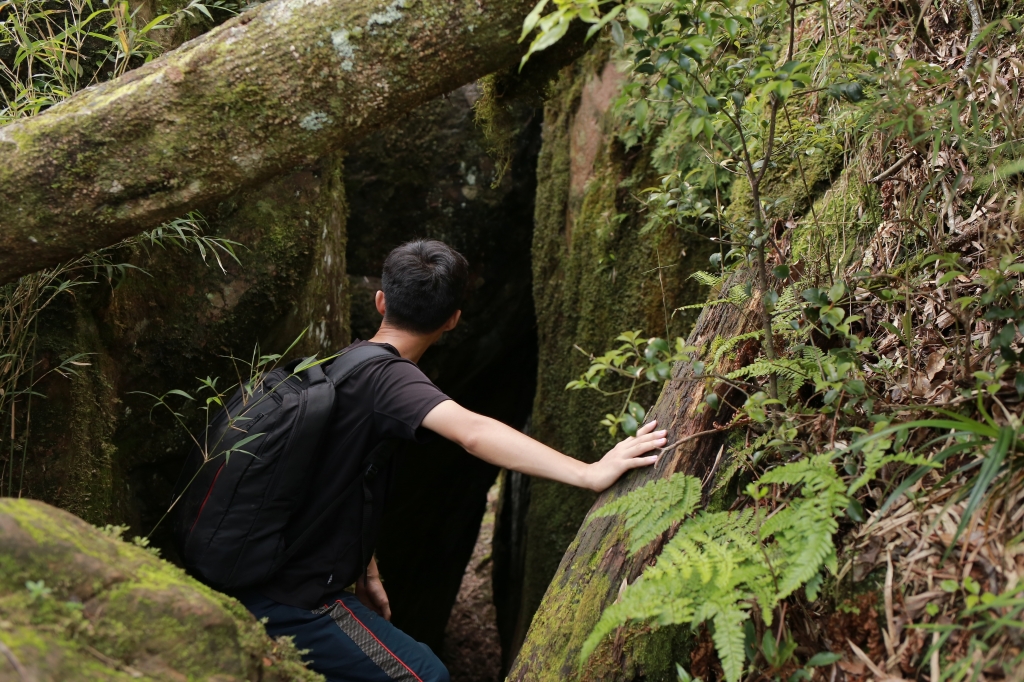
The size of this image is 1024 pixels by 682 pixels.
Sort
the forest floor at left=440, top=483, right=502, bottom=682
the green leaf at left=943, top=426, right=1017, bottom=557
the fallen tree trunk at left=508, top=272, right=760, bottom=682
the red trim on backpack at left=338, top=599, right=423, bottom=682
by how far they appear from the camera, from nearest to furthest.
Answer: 1. the green leaf at left=943, top=426, right=1017, bottom=557
2. the fallen tree trunk at left=508, top=272, right=760, bottom=682
3. the red trim on backpack at left=338, top=599, right=423, bottom=682
4. the forest floor at left=440, top=483, right=502, bottom=682

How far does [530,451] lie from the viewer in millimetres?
2514

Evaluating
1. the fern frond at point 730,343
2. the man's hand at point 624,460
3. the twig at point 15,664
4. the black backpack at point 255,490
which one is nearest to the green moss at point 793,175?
the fern frond at point 730,343

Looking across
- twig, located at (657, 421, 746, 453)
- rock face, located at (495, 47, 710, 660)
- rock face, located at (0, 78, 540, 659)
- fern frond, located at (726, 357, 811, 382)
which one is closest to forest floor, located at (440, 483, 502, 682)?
rock face, located at (0, 78, 540, 659)

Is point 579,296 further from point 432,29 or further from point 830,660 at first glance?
point 830,660

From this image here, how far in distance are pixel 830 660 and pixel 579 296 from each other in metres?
4.12

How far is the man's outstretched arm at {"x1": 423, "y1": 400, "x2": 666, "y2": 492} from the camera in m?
2.50

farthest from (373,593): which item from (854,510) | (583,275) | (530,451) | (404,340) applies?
(583,275)

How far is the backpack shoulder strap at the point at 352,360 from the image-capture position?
2818 mm

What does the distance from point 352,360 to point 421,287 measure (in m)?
0.46

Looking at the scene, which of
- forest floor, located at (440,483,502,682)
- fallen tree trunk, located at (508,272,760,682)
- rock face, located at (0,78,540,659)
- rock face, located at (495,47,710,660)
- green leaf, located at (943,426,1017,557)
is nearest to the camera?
green leaf, located at (943,426,1017,557)

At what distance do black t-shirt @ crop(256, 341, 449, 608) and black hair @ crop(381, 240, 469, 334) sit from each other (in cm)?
29

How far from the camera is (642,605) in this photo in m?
1.85

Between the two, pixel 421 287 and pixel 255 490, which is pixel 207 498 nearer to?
pixel 255 490

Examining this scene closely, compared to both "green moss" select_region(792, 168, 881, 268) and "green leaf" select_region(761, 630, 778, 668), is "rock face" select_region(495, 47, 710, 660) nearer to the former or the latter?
"green moss" select_region(792, 168, 881, 268)
